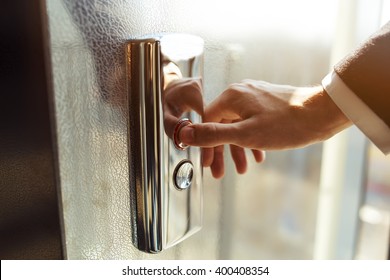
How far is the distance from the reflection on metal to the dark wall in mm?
78

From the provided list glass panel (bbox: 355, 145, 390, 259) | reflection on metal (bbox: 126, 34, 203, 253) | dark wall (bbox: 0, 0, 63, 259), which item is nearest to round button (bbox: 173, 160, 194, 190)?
reflection on metal (bbox: 126, 34, 203, 253)

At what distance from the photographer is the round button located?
14.3 inches

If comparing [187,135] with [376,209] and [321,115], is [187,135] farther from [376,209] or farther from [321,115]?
[376,209]

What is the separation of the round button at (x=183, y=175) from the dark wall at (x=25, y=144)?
0.12 meters

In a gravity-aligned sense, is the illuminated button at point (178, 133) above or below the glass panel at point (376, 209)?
above

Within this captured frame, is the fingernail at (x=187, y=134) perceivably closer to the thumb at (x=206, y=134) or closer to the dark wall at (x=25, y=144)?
the thumb at (x=206, y=134)

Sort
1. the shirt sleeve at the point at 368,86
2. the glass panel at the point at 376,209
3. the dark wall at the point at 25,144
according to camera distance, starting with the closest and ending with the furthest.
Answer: the dark wall at the point at 25,144
the shirt sleeve at the point at 368,86
the glass panel at the point at 376,209

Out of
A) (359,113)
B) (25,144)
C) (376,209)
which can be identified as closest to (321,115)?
(359,113)

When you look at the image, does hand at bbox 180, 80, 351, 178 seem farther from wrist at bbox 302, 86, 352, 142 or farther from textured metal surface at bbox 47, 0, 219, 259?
textured metal surface at bbox 47, 0, 219, 259

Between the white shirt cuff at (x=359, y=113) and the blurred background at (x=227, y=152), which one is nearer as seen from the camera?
the blurred background at (x=227, y=152)

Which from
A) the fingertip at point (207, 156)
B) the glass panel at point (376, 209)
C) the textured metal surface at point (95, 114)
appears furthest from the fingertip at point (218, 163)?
the glass panel at point (376, 209)

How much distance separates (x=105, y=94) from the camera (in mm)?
314

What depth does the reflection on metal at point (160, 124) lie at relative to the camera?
0.32m

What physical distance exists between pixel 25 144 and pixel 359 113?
32 centimetres
